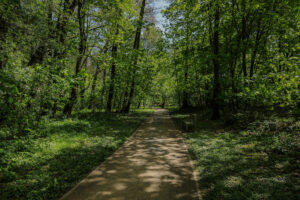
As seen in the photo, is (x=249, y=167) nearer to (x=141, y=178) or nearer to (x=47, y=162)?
(x=141, y=178)

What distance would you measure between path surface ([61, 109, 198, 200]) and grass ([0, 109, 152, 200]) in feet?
1.29

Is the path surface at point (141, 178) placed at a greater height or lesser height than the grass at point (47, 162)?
lesser

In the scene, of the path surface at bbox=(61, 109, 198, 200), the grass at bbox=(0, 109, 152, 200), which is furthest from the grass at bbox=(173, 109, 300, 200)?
the grass at bbox=(0, 109, 152, 200)

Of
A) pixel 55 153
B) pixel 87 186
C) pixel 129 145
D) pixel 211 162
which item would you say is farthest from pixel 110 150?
pixel 211 162

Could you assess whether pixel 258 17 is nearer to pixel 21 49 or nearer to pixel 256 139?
pixel 256 139

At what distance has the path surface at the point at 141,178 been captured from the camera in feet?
11.8

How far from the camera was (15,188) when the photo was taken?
3527 millimetres

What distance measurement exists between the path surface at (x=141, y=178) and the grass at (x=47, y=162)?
1.29 feet

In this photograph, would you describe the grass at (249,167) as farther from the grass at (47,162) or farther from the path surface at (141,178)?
the grass at (47,162)

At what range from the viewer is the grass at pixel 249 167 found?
140 inches

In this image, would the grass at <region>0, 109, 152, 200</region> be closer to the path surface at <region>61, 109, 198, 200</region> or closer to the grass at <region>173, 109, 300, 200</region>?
the path surface at <region>61, 109, 198, 200</region>

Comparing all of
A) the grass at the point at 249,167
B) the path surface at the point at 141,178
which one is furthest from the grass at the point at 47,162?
the grass at the point at 249,167

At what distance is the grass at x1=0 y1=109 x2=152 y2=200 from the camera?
3601 mm

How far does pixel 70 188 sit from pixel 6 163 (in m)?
2.47
